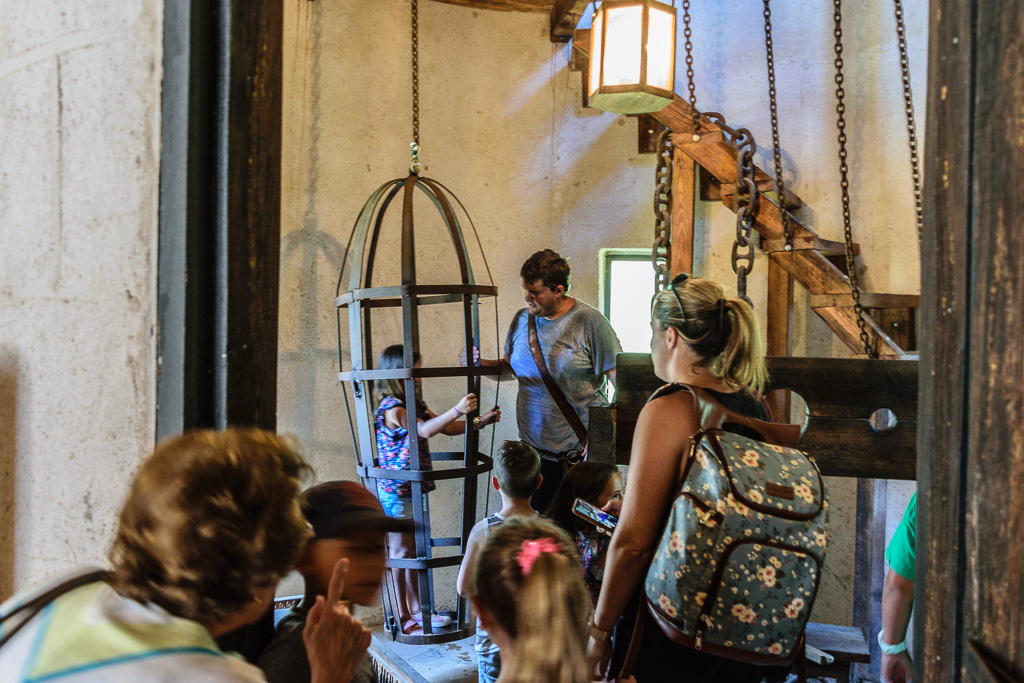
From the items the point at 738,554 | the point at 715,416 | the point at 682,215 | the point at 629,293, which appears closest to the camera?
the point at 738,554

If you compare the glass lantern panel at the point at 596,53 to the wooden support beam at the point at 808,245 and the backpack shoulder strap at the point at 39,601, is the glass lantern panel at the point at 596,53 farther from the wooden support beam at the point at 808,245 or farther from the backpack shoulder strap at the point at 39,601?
the backpack shoulder strap at the point at 39,601

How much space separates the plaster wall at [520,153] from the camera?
4.26 meters

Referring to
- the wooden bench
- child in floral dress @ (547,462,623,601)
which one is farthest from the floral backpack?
the wooden bench

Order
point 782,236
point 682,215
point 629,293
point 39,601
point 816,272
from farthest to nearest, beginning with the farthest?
point 629,293
point 682,215
point 782,236
point 816,272
point 39,601

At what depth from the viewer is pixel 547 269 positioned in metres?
3.78

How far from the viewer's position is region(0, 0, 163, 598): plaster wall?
145 cm

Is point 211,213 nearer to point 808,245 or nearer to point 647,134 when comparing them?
point 808,245

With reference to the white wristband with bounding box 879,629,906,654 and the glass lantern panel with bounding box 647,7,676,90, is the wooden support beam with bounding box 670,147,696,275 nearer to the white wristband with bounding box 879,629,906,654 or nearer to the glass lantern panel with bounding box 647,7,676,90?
the glass lantern panel with bounding box 647,7,676,90

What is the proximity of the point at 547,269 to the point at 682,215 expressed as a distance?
1.12m

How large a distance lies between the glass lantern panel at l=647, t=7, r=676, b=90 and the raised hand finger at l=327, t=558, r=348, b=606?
9.07 feet

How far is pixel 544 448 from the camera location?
388 cm

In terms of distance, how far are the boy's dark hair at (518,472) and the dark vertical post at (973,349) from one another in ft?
5.86

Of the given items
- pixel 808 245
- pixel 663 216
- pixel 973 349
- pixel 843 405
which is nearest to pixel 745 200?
pixel 663 216

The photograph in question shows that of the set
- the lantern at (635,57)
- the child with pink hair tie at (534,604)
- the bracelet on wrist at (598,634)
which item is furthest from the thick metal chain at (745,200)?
the child with pink hair tie at (534,604)
